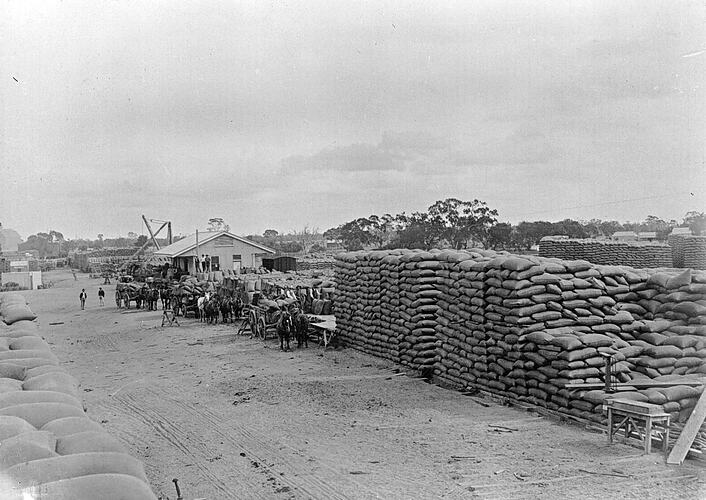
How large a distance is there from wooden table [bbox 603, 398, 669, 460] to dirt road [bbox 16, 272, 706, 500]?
22cm

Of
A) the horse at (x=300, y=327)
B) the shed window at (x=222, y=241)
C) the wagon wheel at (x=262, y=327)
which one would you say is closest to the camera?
the horse at (x=300, y=327)

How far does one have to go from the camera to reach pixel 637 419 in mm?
7773

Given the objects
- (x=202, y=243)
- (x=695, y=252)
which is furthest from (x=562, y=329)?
(x=202, y=243)

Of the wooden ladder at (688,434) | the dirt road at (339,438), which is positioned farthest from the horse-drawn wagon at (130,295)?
the wooden ladder at (688,434)

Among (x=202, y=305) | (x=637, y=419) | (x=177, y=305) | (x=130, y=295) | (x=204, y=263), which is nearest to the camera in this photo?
(x=637, y=419)

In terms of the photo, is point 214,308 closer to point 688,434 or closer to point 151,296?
point 151,296

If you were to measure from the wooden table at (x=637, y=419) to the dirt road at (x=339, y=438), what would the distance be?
22 cm

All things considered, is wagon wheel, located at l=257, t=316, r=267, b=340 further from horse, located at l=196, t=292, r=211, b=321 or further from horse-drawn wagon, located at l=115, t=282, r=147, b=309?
horse-drawn wagon, located at l=115, t=282, r=147, b=309

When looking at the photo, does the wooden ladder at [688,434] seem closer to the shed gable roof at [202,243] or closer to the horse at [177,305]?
the horse at [177,305]

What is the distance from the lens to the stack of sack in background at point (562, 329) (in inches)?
360

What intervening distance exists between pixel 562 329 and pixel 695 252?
515 inches

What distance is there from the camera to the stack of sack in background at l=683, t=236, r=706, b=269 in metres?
19.7

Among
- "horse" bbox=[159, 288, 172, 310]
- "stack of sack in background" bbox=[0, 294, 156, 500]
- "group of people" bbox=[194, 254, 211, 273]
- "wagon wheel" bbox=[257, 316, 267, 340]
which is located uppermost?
"group of people" bbox=[194, 254, 211, 273]

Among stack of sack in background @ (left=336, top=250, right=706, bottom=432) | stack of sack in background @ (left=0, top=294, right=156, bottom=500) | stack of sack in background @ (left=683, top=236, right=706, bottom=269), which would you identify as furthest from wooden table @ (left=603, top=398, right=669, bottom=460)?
stack of sack in background @ (left=683, top=236, right=706, bottom=269)
